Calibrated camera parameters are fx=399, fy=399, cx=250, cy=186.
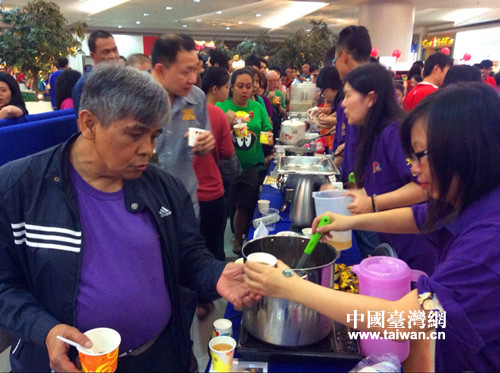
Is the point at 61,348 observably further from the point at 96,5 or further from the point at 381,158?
the point at 96,5

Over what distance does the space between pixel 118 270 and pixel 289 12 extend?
58.2 feet

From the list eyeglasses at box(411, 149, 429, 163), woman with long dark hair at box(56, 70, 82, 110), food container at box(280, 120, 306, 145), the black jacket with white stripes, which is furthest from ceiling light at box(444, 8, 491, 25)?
the black jacket with white stripes

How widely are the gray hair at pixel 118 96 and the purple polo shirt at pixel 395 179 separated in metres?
1.16

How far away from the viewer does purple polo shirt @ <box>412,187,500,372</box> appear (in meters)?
0.91

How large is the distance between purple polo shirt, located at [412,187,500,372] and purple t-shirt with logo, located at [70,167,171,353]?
30.5 inches

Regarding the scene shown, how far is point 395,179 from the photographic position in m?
1.91

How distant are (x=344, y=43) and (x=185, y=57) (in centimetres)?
147

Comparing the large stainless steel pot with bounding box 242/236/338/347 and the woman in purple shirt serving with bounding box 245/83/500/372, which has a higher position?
the woman in purple shirt serving with bounding box 245/83/500/372

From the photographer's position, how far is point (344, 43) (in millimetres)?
3023

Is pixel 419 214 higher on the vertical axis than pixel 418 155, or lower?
lower

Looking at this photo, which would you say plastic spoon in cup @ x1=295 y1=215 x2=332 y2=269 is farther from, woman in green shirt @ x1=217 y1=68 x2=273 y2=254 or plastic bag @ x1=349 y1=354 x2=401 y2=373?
woman in green shirt @ x1=217 y1=68 x2=273 y2=254

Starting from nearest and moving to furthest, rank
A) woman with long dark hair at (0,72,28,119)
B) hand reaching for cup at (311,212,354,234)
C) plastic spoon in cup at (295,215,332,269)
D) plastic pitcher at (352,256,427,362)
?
plastic pitcher at (352,256,427,362)
plastic spoon in cup at (295,215,332,269)
hand reaching for cup at (311,212,354,234)
woman with long dark hair at (0,72,28,119)

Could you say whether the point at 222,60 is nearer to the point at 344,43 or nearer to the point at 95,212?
the point at 344,43

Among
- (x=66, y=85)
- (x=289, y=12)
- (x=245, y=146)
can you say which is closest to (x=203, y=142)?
(x=245, y=146)
